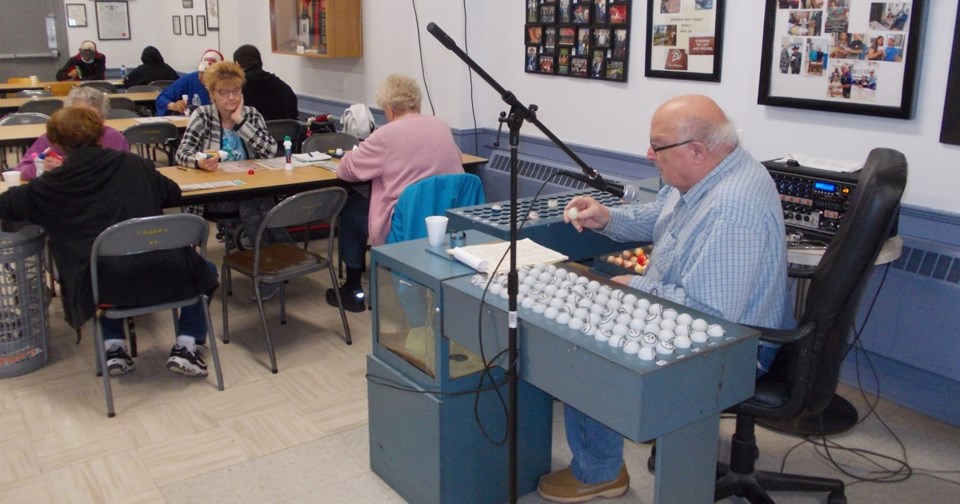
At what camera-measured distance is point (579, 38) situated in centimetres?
434

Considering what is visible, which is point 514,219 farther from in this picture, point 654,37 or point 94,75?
point 94,75

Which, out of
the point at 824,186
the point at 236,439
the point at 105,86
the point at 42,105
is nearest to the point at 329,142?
the point at 236,439

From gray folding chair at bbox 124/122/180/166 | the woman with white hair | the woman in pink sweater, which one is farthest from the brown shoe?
gray folding chair at bbox 124/122/180/166

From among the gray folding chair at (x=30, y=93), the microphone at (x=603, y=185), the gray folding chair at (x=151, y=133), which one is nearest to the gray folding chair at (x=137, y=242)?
the microphone at (x=603, y=185)

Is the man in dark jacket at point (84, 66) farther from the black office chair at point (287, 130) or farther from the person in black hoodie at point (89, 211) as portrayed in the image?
the person in black hoodie at point (89, 211)

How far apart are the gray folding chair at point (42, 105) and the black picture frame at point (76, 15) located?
4.17 meters

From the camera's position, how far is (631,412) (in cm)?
165

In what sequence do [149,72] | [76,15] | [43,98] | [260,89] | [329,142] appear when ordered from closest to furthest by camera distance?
[329,142] < [260,89] < [43,98] < [149,72] < [76,15]

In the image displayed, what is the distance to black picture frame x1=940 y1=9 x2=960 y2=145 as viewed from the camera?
9.28ft

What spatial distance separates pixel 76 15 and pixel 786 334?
10.2m

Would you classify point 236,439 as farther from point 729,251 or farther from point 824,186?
point 824,186

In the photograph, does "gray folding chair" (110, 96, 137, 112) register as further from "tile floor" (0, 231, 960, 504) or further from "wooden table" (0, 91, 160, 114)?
"tile floor" (0, 231, 960, 504)

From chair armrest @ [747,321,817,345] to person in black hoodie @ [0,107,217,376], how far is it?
2162 millimetres

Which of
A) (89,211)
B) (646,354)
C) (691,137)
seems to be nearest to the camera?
(646,354)
